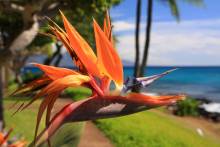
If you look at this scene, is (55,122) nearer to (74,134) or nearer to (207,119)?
(74,134)

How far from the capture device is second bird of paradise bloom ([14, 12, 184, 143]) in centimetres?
90

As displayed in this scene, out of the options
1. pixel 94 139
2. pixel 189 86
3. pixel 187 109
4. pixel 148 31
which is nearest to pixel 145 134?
pixel 94 139

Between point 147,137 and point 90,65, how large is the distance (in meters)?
10.9

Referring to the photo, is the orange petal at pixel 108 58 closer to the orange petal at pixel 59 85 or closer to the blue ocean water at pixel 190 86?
the orange petal at pixel 59 85

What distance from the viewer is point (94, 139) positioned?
1133 cm

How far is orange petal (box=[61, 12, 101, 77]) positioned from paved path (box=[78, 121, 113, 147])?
9.57 metres

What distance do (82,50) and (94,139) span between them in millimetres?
10442

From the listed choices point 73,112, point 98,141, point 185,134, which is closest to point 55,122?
point 73,112

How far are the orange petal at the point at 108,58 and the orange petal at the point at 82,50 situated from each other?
0.05 feet

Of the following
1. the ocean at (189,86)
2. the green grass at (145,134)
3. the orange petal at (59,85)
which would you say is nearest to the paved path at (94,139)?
the green grass at (145,134)

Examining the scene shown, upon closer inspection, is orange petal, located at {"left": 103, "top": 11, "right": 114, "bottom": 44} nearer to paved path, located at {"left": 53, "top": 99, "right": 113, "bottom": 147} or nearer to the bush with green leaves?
paved path, located at {"left": 53, "top": 99, "right": 113, "bottom": 147}

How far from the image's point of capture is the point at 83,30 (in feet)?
71.9

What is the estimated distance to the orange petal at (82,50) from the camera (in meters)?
0.97

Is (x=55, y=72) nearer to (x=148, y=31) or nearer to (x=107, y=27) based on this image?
(x=107, y=27)
